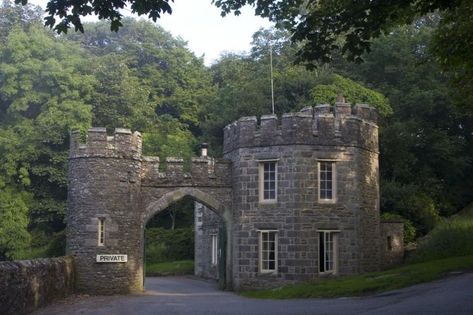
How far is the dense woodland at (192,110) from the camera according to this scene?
34969 mm

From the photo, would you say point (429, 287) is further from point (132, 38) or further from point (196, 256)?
point (132, 38)

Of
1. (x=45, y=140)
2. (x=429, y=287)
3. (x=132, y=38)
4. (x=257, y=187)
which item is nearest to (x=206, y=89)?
(x=132, y=38)

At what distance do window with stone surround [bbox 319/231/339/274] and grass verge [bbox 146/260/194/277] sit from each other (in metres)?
14.2

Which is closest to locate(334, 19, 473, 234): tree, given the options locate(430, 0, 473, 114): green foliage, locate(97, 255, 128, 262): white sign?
locate(97, 255, 128, 262): white sign

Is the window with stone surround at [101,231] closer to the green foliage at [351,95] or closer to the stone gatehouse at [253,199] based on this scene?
the stone gatehouse at [253,199]

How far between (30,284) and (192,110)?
3826cm

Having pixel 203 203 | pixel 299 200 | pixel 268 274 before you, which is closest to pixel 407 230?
pixel 299 200

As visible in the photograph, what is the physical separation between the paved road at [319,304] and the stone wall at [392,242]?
9129mm

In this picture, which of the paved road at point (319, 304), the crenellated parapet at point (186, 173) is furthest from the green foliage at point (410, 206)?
the paved road at point (319, 304)

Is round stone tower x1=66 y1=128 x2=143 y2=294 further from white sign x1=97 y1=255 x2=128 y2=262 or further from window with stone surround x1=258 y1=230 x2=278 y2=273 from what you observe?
window with stone surround x1=258 y1=230 x2=278 y2=273

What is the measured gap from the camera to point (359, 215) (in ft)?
82.4

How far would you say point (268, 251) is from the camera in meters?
24.6

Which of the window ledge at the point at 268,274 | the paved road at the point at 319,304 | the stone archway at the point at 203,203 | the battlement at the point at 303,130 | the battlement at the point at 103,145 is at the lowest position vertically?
the paved road at the point at 319,304

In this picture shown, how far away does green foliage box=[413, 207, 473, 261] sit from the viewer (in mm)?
Result: 25181
